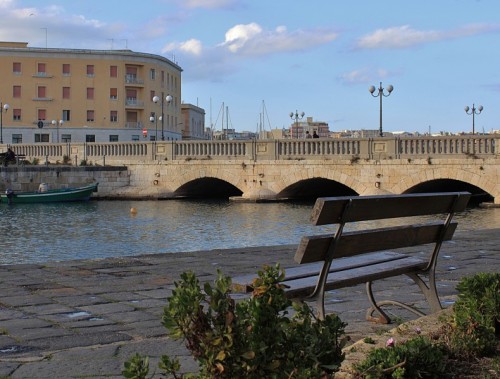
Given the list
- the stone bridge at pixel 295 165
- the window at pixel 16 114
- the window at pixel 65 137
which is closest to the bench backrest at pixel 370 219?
the stone bridge at pixel 295 165

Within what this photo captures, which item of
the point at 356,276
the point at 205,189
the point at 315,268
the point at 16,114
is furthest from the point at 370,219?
the point at 16,114

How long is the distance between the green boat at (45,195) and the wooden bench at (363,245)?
1159 inches

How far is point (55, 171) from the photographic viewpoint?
36875 mm

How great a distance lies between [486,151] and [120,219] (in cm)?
1274

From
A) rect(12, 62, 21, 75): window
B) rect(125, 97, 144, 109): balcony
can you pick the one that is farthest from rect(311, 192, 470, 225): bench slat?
rect(125, 97, 144, 109): balcony

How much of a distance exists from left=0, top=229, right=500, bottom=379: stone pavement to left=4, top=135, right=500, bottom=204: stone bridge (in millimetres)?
17251

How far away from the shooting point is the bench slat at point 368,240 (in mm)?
4156

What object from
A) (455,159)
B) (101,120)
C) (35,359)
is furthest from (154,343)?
(101,120)

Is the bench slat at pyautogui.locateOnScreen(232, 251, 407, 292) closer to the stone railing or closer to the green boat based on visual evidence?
the stone railing

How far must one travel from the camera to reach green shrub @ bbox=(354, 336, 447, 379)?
3225 millimetres

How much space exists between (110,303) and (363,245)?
257cm

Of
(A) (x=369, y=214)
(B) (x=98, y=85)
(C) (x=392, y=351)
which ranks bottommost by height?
(C) (x=392, y=351)

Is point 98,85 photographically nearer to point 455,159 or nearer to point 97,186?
point 97,186

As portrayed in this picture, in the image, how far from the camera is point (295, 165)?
31578mm
